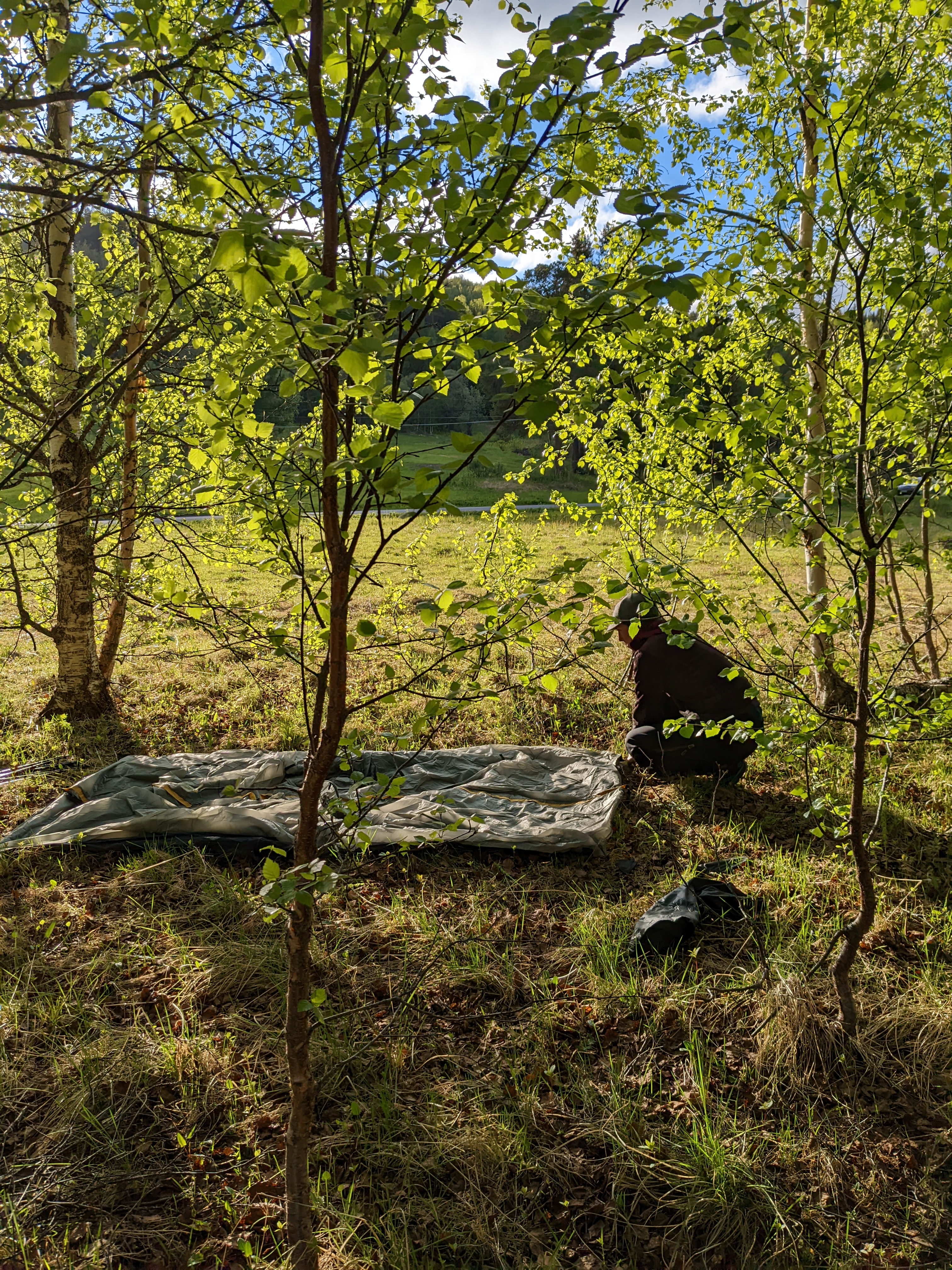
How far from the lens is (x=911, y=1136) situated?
2525mm

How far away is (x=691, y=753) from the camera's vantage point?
482 cm

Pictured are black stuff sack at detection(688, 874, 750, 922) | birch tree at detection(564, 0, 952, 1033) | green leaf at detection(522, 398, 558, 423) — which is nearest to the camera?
green leaf at detection(522, 398, 558, 423)

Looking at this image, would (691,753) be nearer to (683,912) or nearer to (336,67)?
(683,912)

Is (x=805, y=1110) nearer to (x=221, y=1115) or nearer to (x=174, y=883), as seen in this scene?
(x=221, y=1115)

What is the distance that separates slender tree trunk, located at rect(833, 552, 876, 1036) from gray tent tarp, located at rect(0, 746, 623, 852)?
5.12ft

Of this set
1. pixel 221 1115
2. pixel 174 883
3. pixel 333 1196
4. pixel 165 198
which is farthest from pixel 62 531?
pixel 333 1196

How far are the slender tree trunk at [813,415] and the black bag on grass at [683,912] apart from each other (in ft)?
3.95

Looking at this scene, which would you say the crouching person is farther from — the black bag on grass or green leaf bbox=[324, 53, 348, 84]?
green leaf bbox=[324, 53, 348, 84]

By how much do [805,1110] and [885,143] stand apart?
3.45 m

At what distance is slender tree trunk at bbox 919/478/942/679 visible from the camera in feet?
11.7

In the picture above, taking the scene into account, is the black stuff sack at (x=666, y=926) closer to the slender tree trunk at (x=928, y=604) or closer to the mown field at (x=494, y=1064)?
the mown field at (x=494, y=1064)

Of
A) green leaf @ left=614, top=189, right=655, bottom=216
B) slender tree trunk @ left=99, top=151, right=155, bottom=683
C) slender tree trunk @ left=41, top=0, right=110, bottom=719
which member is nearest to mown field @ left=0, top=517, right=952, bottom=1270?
green leaf @ left=614, top=189, right=655, bottom=216

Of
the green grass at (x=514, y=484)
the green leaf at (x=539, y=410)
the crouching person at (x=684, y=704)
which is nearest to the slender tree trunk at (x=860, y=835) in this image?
the green leaf at (x=539, y=410)

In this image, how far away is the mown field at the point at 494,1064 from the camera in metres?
2.25
